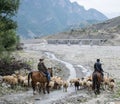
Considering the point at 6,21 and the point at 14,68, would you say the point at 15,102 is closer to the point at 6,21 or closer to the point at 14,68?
the point at 6,21

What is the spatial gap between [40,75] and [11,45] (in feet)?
42.4

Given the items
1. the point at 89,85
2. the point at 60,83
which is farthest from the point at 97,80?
the point at 60,83

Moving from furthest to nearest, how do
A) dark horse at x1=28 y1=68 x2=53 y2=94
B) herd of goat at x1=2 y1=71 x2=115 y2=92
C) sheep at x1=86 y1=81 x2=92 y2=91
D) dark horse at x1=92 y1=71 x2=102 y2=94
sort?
herd of goat at x1=2 y1=71 x2=115 y2=92
sheep at x1=86 y1=81 x2=92 y2=91
dark horse at x1=28 y1=68 x2=53 y2=94
dark horse at x1=92 y1=71 x2=102 y2=94

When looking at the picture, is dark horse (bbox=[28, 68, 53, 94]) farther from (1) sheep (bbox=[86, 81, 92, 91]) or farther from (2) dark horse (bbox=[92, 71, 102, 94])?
(2) dark horse (bbox=[92, 71, 102, 94])

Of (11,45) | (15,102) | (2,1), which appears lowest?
(15,102)

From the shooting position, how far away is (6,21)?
33125 mm

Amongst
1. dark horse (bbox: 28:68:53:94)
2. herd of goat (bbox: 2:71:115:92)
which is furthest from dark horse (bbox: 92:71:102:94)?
dark horse (bbox: 28:68:53:94)

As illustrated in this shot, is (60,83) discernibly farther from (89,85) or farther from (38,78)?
(38,78)

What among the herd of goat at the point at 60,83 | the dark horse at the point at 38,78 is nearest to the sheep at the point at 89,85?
the herd of goat at the point at 60,83

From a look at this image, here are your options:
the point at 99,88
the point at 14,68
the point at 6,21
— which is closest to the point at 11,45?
the point at 14,68

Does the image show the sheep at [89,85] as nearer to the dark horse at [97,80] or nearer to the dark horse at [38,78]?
the dark horse at [97,80]

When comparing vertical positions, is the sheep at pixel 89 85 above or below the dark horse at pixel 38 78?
below

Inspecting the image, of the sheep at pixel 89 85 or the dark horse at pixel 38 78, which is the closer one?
the dark horse at pixel 38 78

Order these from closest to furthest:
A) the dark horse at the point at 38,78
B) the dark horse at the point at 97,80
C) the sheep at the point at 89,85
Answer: the dark horse at the point at 97,80 → the dark horse at the point at 38,78 → the sheep at the point at 89,85
